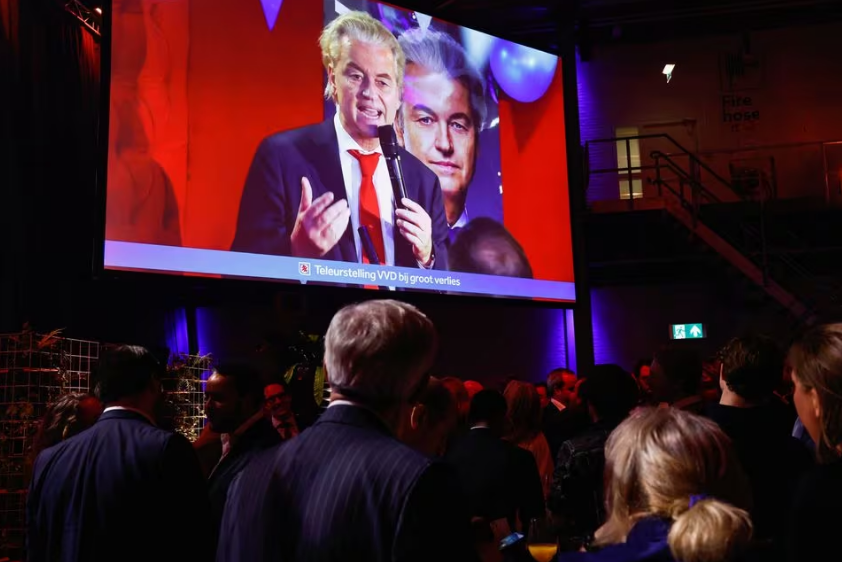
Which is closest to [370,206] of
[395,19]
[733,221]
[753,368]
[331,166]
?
[331,166]

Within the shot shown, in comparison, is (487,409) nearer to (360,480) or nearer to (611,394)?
(611,394)

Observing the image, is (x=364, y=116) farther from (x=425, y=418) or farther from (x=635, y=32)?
(x=635, y=32)

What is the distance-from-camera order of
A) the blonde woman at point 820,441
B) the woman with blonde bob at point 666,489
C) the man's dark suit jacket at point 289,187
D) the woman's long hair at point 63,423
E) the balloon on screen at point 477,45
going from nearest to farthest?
the woman with blonde bob at point 666,489 < the blonde woman at point 820,441 < the woman's long hair at point 63,423 < the man's dark suit jacket at point 289,187 < the balloon on screen at point 477,45

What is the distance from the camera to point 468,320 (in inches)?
444

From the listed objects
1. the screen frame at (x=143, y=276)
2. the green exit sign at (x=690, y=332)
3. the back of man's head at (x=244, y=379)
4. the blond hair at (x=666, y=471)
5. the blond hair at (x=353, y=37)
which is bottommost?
the blond hair at (x=666, y=471)

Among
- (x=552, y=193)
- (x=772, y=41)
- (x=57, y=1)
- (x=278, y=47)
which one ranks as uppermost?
(x=772, y=41)

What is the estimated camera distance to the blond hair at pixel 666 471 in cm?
152

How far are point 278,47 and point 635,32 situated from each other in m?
6.74

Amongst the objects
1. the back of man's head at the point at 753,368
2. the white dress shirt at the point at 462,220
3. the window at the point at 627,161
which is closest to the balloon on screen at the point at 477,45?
the white dress shirt at the point at 462,220

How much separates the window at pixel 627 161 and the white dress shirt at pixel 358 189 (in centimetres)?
541

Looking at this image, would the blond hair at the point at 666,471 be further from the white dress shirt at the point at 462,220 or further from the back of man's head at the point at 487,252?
the white dress shirt at the point at 462,220

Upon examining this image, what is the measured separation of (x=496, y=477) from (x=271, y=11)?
509 cm

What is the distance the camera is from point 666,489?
1517 mm

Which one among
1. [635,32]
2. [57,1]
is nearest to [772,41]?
[635,32]
